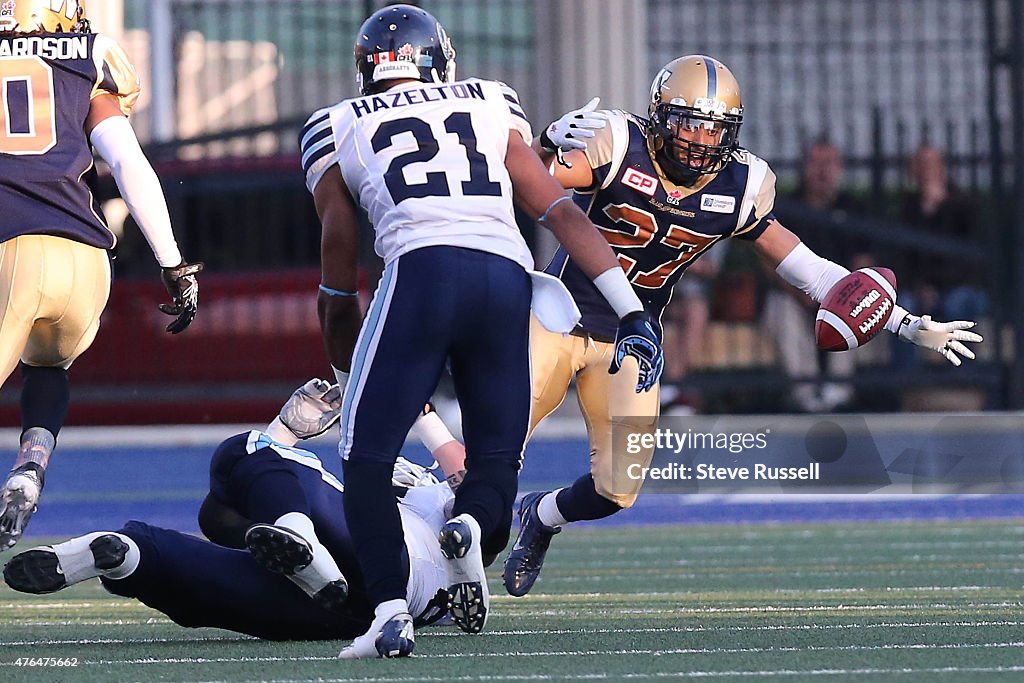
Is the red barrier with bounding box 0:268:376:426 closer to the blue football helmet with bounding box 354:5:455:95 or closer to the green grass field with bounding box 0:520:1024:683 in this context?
the green grass field with bounding box 0:520:1024:683

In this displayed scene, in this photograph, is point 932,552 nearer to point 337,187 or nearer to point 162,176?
point 337,187

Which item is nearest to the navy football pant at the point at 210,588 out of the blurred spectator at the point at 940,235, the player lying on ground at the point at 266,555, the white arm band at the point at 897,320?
the player lying on ground at the point at 266,555

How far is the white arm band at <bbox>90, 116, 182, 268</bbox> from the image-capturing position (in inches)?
213

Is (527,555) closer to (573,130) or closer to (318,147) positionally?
(573,130)

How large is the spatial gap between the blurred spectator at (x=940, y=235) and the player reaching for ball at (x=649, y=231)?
6191mm

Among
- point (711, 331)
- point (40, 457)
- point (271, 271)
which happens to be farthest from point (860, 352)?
point (40, 457)

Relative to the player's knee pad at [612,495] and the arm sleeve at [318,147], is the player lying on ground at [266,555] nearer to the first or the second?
the arm sleeve at [318,147]

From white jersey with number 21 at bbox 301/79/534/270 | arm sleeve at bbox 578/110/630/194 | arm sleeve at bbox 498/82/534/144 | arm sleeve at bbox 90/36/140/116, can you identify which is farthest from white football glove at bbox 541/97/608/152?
arm sleeve at bbox 90/36/140/116

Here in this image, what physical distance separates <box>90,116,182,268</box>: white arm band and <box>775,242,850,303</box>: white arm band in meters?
1.82

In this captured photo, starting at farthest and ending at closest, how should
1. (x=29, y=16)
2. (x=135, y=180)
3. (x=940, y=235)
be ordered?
(x=940, y=235)
(x=135, y=180)
(x=29, y=16)

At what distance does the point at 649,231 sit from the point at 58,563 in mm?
2199

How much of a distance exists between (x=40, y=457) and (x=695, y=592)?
6.58 ft

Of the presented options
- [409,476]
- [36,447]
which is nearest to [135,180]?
[36,447]

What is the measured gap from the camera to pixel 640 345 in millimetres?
4535
